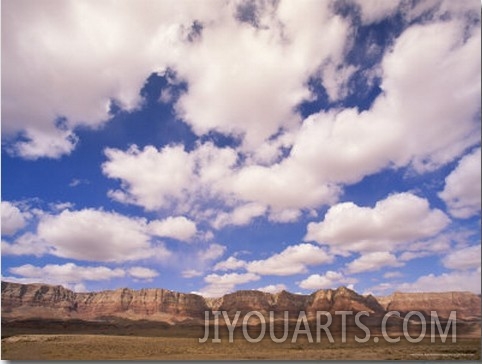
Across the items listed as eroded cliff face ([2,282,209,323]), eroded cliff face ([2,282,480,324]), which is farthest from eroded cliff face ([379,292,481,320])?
eroded cliff face ([2,282,209,323])

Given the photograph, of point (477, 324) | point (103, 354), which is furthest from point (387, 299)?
point (103, 354)

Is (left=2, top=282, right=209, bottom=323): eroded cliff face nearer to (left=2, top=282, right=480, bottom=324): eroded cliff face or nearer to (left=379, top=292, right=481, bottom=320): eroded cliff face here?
(left=2, top=282, right=480, bottom=324): eroded cliff face

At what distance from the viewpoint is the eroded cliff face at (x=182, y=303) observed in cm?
11794

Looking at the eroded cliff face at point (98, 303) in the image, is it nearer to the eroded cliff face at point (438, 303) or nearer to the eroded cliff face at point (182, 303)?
the eroded cliff face at point (182, 303)

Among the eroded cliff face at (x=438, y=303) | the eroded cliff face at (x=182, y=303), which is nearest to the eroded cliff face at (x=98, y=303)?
the eroded cliff face at (x=182, y=303)

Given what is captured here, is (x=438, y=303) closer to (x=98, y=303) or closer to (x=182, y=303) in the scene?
(x=182, y=303)

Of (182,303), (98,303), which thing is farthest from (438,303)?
(98,303)

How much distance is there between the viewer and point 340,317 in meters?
110

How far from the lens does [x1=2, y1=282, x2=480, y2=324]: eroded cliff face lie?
117938mm

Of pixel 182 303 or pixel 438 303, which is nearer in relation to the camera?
Result: pixel 438 303

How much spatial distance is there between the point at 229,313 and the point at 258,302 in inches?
363

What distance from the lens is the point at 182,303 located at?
5743 inches

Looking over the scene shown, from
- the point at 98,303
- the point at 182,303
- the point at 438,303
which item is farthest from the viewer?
the point at 182,303

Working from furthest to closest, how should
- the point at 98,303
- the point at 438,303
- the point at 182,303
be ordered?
the point at 182,303 → the point at 98,303 → the point at 438,303
